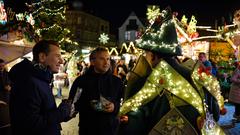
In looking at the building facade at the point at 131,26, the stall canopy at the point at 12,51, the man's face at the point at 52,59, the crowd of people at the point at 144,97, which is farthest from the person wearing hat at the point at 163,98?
the building facade at the point at 131,26

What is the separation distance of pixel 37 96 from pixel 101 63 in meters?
1.43

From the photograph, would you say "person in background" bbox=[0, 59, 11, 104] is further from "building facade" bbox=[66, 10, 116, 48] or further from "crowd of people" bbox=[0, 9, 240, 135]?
"building facade" bbox=[66, 10, 116, 48]

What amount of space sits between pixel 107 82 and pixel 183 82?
1.26 m

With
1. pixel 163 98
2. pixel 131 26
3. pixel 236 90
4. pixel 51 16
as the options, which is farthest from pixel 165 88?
pixel 131 26

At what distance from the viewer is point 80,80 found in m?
4.60

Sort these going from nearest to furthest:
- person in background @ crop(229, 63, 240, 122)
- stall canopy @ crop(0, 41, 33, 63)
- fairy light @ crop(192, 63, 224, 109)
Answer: fairy light @ crop(192, 63, 224, 109), stall canopy @ crop(0, 41, 33, 63), person in background @ crop(229, 63, 240, 122)

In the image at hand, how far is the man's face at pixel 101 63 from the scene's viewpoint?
4.55 meters

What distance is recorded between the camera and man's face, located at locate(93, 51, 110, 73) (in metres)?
4.55

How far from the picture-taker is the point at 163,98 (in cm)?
351

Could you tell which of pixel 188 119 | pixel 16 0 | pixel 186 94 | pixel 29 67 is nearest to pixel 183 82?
pixel 186 94

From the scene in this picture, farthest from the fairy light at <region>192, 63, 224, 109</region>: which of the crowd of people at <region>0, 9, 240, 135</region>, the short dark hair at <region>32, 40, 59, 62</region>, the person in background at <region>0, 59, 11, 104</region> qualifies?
the person in background at <region>0, 59, 11, 104</region>

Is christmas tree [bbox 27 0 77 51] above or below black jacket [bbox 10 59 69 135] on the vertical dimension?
above

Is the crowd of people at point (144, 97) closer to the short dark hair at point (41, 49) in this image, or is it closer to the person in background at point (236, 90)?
the short dark hair at point (41, 49)

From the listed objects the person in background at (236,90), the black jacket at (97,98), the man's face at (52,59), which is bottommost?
the person in background at (236,90)
